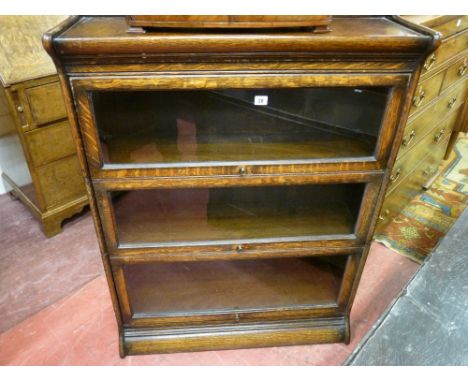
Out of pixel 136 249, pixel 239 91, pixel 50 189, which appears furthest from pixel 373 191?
pixel 50 189

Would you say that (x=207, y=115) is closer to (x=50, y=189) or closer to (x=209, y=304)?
(x=209, y=304)

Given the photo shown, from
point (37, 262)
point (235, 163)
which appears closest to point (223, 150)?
point (235, 163)

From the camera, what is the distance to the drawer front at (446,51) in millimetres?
1298

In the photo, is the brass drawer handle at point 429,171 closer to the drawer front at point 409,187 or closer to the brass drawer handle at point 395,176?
the drawer front at point 409,187

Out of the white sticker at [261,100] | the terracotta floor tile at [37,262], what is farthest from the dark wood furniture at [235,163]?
the terracotta floor tile at [37,262]

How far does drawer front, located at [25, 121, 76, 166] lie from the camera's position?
1.55 meters

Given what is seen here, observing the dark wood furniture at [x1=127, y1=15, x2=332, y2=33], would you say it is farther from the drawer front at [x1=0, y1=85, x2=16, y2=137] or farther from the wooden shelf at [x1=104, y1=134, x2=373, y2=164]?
the drawer front at [x1=0, y1=85, x2=16, y2=137]

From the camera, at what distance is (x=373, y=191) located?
39.4 inches

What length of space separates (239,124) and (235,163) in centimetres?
15

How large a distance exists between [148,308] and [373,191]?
2.62ft

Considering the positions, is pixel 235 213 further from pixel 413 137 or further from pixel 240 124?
pixel 413 137

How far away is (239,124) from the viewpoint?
3.38ft

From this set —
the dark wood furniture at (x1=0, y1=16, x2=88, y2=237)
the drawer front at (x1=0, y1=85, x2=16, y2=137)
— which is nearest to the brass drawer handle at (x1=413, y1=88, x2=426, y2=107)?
the dark wood furniture at (x1=0, y1=16, x2=88, y2=237)

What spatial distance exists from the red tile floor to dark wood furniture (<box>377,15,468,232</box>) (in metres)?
0.35
